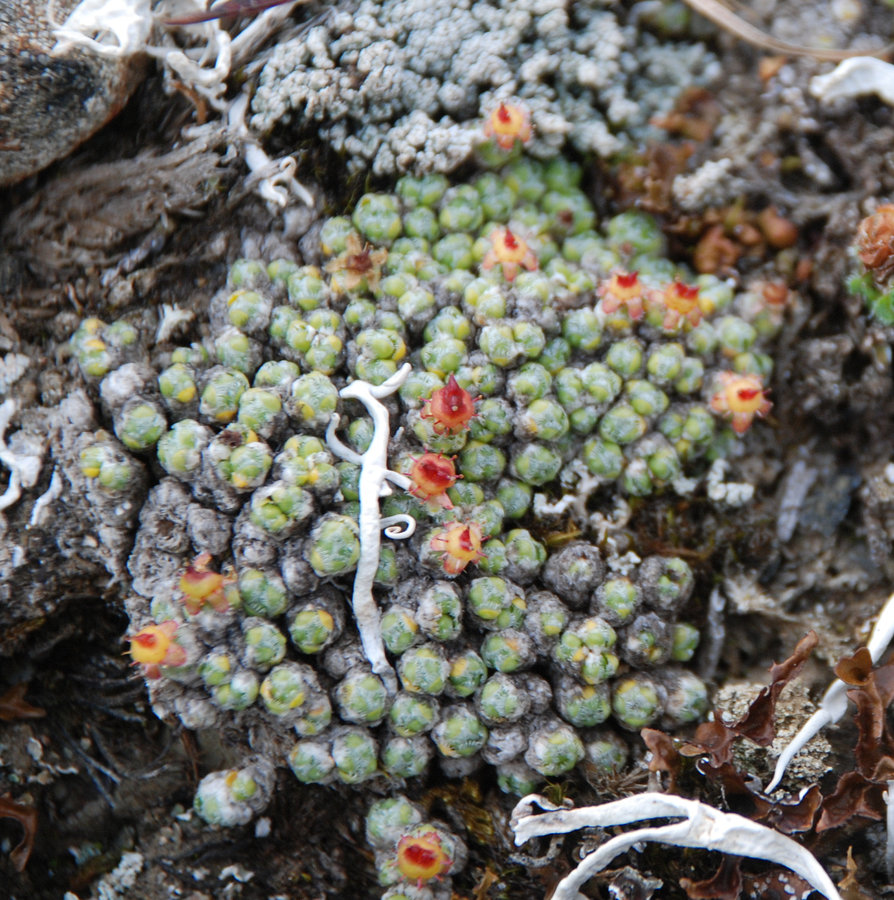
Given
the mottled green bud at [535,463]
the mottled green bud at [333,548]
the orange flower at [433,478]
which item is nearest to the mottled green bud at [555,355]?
the mottled green bud at [535,463]

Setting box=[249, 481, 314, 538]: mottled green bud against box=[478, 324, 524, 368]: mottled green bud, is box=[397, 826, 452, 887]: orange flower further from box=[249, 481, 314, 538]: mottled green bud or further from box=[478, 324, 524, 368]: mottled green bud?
box=[478, 324, 524, 368]: mottled green bud

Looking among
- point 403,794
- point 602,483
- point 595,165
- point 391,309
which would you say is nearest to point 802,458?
point 602,483

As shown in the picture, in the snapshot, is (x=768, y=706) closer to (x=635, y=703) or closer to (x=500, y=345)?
(x=635, y=703)

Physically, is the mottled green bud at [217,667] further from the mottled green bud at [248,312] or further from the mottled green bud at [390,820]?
the mottled green bud at [248,312]

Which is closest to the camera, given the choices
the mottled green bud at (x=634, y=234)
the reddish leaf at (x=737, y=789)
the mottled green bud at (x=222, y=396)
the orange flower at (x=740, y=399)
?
the reddish leaf at (x=737, y=789)

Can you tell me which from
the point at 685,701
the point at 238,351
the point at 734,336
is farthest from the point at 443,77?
the point at 685,701

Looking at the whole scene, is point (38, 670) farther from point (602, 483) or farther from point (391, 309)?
point (602, 483)
